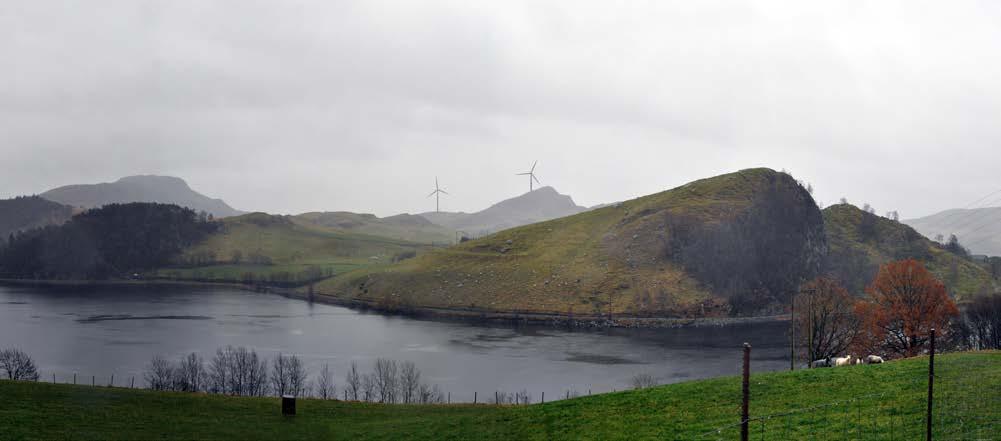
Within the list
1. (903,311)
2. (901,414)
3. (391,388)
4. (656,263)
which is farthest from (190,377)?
(656,263)

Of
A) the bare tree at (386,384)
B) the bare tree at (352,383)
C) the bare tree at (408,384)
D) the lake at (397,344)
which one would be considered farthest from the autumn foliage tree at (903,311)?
the bare tree at (352,383)

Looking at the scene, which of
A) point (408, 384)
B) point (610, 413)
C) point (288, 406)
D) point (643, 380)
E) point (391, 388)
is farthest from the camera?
point (643, 380)

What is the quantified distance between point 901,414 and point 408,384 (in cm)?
5574

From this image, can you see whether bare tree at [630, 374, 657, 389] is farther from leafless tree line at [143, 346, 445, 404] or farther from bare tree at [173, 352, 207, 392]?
bare tree at [173, 352, 207, 392]

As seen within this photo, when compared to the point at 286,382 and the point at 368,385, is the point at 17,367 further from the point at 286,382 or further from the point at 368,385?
the point at 368,385

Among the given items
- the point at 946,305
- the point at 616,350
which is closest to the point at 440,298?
the point at 616,350

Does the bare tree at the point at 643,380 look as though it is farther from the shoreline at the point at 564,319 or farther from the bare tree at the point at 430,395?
the shoreline at the point at 564,319

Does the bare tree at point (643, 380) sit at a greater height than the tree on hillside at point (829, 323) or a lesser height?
lesser

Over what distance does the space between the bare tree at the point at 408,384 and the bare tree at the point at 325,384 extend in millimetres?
7229

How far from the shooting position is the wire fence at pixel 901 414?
21.9m

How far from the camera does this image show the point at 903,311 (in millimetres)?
71188

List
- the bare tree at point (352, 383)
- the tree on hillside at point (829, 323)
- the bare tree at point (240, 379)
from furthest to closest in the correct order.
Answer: the tree on hillside at point (829, 323) → the bare tree at point (240, 379) → the bare tree at point (352, 383)

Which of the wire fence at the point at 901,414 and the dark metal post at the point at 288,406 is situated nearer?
the wire fence at the point at 901,414

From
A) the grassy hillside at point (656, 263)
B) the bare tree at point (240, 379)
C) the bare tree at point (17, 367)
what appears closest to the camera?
the bare tree at point (240, 379)
